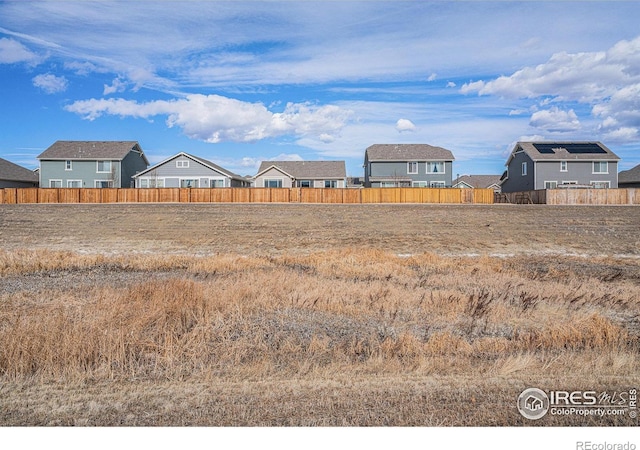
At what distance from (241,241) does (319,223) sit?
21.2ft

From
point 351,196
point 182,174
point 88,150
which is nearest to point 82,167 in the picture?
point 88,150

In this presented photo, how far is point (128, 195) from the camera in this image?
43.6 metres

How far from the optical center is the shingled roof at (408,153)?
2312 inches

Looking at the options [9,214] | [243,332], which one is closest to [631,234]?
[243,332]

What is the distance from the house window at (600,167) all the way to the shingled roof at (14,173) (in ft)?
203

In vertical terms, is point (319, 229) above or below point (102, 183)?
below

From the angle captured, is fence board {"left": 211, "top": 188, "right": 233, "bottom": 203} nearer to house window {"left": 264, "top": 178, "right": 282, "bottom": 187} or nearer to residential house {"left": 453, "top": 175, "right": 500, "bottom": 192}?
house window {"left": 264, "top": 178, "right": 282, "bottom": 187}

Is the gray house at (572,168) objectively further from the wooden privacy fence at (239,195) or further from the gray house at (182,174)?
the gray house at (182,174)

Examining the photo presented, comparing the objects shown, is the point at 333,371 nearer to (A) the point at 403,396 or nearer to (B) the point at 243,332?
(A) the point at 403,396

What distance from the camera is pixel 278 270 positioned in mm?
18219

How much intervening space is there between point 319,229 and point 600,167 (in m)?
37.9
